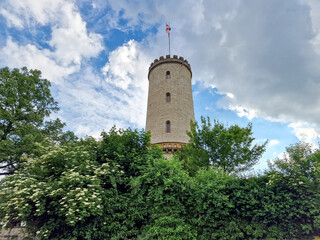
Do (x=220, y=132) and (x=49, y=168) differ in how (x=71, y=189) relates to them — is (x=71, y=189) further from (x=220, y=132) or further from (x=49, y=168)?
(x=220, y=132)

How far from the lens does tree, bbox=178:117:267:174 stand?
53.7ft

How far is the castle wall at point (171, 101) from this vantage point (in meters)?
23.2

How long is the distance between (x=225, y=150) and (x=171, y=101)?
10521mm

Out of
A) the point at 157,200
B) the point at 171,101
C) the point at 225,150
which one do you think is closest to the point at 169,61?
the point at 171,101

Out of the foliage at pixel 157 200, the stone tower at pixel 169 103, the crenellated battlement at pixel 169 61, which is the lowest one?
the foliage at pixel 157 200

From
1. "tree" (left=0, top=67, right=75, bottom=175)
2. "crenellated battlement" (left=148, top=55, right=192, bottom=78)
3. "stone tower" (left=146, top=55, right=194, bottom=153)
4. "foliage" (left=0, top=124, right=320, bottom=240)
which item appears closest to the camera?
"foliage" (left=0, top=124, right=320, bottom=240)

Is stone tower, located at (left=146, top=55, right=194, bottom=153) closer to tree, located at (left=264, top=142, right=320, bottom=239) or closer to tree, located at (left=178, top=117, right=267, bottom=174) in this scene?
tree, located at (left=178, top=117, right=267, bottom=174)

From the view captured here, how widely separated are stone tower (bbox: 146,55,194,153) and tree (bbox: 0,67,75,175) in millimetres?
9737

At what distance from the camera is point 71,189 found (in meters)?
7.89

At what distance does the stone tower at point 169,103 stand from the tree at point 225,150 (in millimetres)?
4839

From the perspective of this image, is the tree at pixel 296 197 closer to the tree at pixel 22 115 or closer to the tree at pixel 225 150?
the tree at pixel 225 150

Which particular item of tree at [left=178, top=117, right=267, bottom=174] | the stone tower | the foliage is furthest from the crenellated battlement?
the foliage

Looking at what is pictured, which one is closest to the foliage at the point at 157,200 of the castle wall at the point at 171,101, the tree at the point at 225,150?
the tree at the point at 225,150

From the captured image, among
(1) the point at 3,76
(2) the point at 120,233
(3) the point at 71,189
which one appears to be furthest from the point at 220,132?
(1) the point at 3,76
